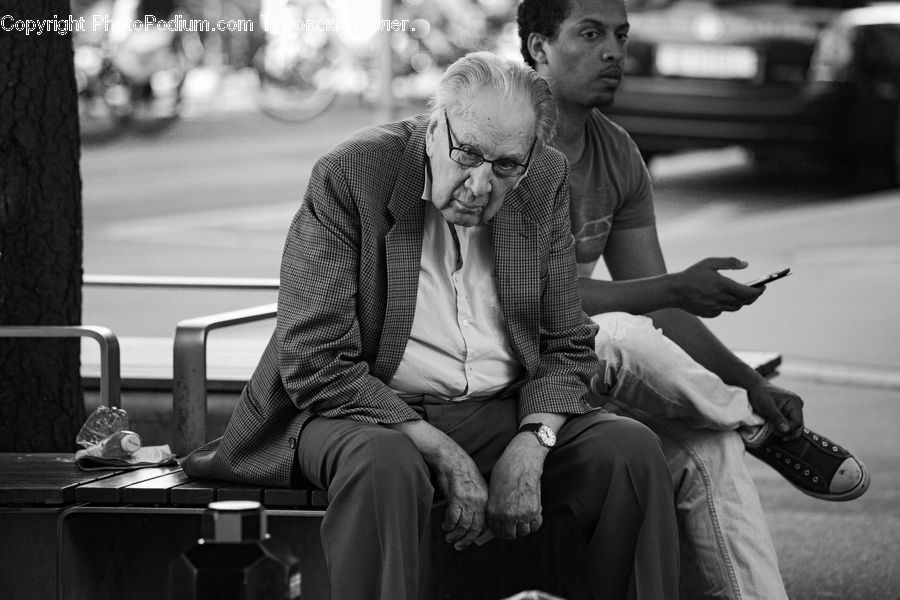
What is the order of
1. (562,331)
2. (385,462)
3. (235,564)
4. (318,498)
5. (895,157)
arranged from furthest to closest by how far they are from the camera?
(895,157) < (562,331) < (318,498) < (385,462) < (235,564)

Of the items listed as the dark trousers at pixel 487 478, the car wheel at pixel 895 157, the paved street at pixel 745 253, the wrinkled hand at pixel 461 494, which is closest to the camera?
the dark trousers at pixel 487 478

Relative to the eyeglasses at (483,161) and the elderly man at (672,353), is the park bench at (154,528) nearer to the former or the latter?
the elderly man at (672,353)

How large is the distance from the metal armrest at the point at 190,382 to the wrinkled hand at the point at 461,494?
80 centimetres

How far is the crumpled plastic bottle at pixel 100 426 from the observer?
3758mm

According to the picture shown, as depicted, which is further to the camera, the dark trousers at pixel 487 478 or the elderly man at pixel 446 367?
the elderly man at pixel 446 367

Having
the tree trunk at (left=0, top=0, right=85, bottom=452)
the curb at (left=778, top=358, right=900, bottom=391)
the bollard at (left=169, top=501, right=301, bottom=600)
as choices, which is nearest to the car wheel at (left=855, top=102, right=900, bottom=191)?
the curb at (left=778, top=358, right=900, bottom=391)

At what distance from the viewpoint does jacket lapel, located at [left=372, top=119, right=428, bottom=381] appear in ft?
Answer: 10.7

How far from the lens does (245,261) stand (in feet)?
29.2

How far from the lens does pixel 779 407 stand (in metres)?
3.85

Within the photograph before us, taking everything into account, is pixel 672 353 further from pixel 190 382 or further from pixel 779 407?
pixel 190 382

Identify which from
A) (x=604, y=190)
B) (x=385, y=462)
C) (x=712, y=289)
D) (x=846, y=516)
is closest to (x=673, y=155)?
(x=846, y=516)

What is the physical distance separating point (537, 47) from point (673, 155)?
8.52 metres

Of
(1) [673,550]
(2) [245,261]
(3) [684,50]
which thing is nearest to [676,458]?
(1) [673,550]

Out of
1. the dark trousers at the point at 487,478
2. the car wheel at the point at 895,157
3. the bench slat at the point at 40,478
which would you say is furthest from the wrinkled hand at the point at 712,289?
the car wheel at the point at 895,157
